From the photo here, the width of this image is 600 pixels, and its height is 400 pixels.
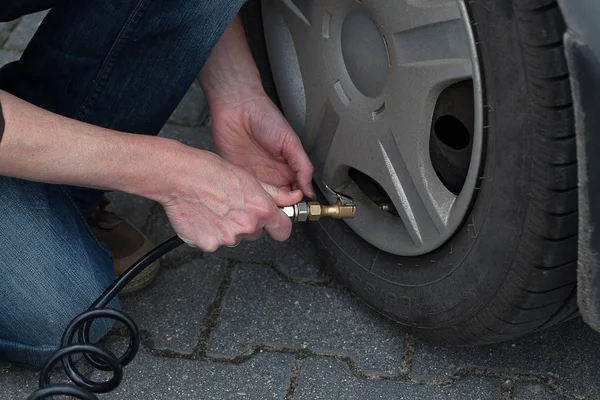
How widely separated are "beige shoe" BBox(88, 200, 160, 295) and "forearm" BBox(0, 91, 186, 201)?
1.15ft

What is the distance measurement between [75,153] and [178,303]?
47cm

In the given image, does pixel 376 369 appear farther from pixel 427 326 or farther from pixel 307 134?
pixel 307 134

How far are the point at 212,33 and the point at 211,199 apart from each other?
32cm

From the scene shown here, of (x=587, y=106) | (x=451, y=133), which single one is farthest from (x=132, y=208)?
(x=587, y=106)

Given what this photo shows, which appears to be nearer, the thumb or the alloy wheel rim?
the alloy wheel rim

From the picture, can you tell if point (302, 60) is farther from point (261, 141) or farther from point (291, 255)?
point (291, 255)

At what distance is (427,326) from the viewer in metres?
1.41

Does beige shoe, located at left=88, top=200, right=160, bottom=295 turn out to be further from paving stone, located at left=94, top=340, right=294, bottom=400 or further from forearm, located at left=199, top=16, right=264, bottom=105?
forearm, located at left=199, top=16, right=264, bottom=105

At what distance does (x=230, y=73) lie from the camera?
157 centimetres

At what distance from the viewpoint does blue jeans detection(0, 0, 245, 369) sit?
1433 millimetres

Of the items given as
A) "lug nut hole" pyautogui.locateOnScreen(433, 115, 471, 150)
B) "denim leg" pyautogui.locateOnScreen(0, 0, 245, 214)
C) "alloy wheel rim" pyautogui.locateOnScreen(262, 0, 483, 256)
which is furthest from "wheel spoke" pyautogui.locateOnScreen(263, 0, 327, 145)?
"lug nut hole" pyautogui.locateOnScreen(433, 115, 471, 150)

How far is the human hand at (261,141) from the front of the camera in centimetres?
151

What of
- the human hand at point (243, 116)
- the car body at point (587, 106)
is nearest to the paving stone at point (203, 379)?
the human hand at point (243, 116)

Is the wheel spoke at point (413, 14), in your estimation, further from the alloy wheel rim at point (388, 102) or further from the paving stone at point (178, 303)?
the paving stone at point (178, 303)
